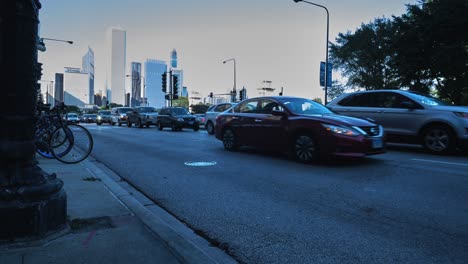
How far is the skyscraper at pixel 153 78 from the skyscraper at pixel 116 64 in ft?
93.0

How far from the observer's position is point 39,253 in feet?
10.8

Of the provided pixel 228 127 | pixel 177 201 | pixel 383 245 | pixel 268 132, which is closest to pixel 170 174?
pixel 177 201

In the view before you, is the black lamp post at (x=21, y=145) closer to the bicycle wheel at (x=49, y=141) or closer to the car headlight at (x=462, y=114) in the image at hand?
the bicycle wheel at (x=49, y=141)

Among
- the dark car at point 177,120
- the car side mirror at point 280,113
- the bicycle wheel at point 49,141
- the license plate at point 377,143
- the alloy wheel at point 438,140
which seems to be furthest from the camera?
the dark car at point 177,120

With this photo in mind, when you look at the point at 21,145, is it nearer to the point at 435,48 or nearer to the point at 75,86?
the point at 435,48

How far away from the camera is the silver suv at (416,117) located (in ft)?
32.9

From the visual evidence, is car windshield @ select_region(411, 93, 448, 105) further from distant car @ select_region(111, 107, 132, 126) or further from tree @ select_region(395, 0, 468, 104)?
distant car @ select_region(111, 107, 132, 126)

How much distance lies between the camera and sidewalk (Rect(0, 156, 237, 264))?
326 centimetres

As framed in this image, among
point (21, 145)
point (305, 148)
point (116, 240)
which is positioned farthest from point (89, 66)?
point (116, 240)

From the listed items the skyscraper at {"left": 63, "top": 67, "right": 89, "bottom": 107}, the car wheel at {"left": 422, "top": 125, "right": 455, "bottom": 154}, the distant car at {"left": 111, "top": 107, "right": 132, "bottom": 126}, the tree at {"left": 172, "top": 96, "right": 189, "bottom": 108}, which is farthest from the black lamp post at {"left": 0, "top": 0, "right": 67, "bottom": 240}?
the skyscraper at {"left": 63, "top": 67, "right": 89, "bottom": 107}

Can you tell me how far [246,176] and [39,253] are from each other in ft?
14.4

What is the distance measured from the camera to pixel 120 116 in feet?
125

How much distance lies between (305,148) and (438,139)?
414cm

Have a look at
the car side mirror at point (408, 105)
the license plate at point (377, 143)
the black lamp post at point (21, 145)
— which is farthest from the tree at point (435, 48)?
the black lamp post at point (21, 145)
